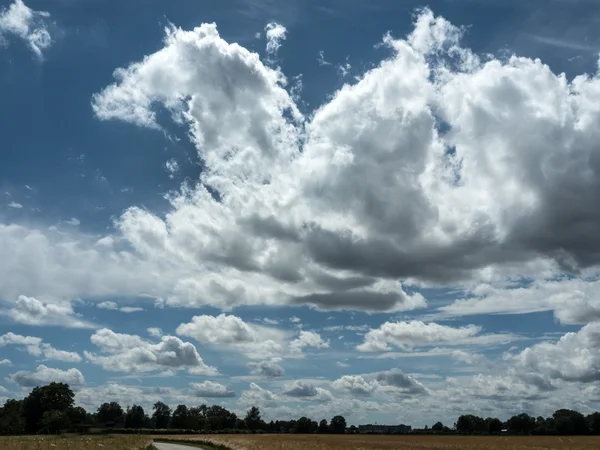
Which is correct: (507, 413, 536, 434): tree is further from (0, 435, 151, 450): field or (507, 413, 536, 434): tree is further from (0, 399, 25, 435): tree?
(0, 435, 151, 450): field

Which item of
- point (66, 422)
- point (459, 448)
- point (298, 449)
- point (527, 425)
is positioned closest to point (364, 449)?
point (298, 449)

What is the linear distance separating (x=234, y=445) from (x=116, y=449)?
2273 centimetres

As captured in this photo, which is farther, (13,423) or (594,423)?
(594,423)

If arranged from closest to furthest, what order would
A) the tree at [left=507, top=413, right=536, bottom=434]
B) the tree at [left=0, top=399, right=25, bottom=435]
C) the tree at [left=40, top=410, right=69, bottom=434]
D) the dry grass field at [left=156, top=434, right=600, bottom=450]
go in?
the dry grass field at [left=156, top=434, right=600, bottom=450], the tree at [left=40, top=410, right=69, bottom=434], the tree at [left=0, top=399, right=25, bottom=435], the tree at [left=507, top=413, right=536, bottom=434]

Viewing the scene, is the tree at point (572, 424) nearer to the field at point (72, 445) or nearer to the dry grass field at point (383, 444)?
the dry grass field at point (383, 444)

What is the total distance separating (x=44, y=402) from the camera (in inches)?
6388

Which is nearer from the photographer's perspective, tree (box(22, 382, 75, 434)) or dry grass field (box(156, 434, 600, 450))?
dry grass field (box(156, 434, 600, 450))

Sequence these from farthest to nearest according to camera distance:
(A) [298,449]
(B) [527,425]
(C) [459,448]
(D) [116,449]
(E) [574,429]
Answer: (B) [527,425], (E) [574,429], (C) [459,448], (A) [298,449], (D) [116,449]

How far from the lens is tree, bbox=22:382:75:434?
16150cm

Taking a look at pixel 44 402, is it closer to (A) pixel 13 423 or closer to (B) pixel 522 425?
(A) pixel 13 423

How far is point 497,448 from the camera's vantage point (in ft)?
230

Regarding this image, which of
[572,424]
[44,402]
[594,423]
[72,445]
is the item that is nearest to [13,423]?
[44,402]

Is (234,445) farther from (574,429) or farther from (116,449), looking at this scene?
(574,429)

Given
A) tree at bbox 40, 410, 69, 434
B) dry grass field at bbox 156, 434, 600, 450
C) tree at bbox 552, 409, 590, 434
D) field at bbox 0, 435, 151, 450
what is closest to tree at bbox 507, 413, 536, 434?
tree at bbox 552, 409, 590, 434
